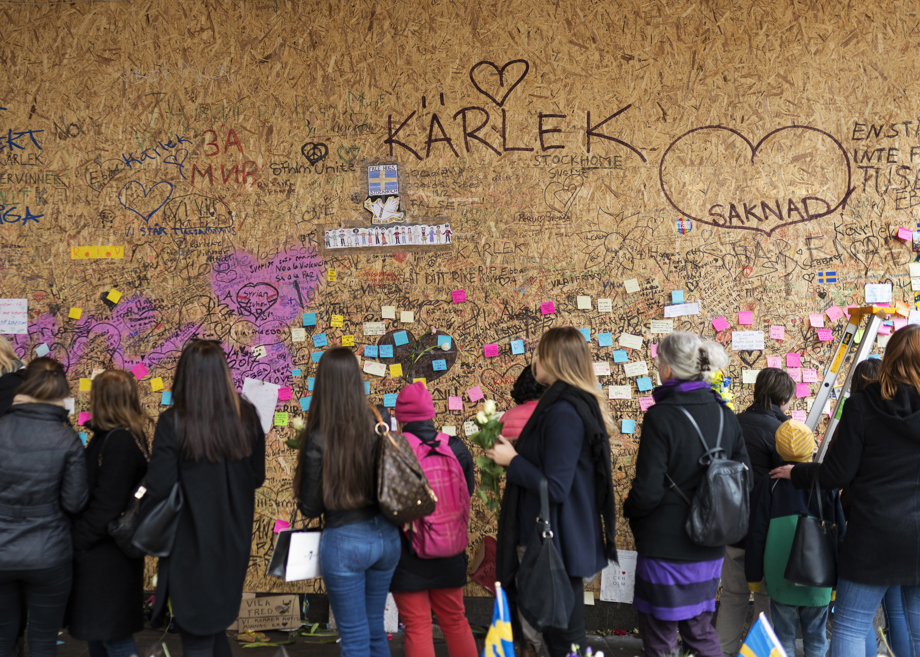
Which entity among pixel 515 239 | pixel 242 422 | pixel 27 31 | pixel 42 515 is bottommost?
pixel 42 515

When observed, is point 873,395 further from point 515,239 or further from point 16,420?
point 16,420

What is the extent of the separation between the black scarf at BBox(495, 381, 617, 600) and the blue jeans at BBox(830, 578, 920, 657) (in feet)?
3.46

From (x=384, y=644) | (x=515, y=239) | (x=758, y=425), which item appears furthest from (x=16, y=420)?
(x=758, y=425)

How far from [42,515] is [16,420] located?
41cm

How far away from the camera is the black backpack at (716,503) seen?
3.08 metres

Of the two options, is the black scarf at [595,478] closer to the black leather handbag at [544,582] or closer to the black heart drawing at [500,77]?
the black leather handbag at [544,582]

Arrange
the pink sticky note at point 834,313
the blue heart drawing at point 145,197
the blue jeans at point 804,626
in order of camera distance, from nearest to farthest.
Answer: the blue jeans at point 804,626
the pink sticky note at point 834,313
the blue heart drawing at point 145,197

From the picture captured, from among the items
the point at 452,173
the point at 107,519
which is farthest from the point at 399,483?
the point at 452,173

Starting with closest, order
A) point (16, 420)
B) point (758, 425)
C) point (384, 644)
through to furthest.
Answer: point (16, 420), point (384, 644), point (758, 425)

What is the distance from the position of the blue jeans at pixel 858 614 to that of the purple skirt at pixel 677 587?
1.84 ft

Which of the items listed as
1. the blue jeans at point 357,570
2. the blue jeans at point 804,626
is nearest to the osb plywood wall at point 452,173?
the blue jeans at point 804,626

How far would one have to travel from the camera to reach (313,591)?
192 inches

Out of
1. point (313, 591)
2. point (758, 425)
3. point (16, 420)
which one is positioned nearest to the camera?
point (16, 420)

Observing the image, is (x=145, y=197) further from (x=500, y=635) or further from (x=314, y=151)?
(x=500, y=635)
